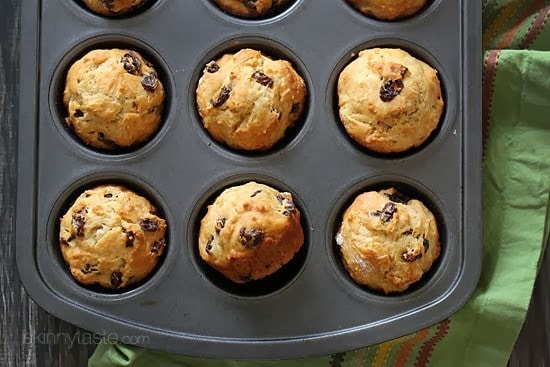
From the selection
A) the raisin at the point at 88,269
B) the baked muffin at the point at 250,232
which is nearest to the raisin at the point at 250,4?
the baked muffin at the point at 250,232

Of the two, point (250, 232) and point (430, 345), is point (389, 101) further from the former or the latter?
point (430, 345)

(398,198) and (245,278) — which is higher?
(398,198)

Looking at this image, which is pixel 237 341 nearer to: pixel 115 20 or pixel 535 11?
pixel 115 20

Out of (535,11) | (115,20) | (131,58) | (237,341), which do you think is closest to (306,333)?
(237,341)

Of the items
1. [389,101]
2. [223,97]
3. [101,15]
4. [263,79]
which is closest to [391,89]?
[389,101]

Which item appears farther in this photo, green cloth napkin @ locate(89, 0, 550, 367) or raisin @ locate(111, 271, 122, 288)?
green cloth napkin @ locate(89, 0, 550, 367)

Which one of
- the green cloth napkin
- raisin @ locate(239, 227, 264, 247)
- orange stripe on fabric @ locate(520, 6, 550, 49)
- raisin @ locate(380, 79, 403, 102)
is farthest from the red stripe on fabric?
raisin @ locate(239, 227, 264, 247)

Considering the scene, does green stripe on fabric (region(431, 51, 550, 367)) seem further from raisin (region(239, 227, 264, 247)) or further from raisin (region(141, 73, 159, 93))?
raisin (region(141, 73, 159, 93))

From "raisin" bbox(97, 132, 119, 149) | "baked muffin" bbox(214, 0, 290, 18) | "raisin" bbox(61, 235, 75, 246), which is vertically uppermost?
"baked muffin" bbox(214, 0, 290, 18)
